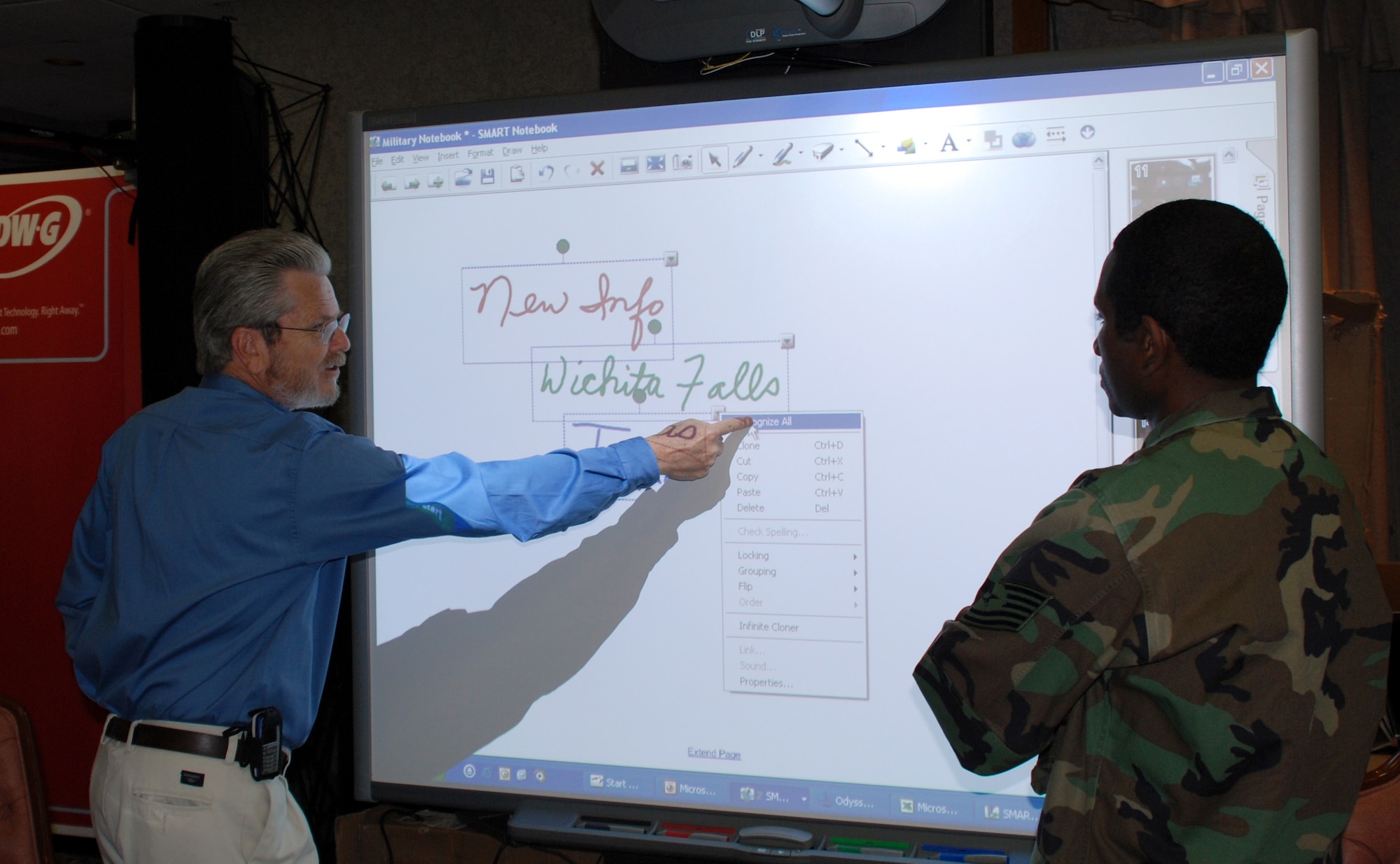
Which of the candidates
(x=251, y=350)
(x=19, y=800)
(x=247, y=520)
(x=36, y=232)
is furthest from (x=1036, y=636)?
(x=36, y=232)

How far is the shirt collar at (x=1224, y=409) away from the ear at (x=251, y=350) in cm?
122

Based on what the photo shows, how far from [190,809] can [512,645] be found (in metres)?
0.52

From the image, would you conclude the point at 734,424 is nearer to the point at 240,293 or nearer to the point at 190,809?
the point at 240,293

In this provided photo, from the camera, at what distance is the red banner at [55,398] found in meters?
2.65

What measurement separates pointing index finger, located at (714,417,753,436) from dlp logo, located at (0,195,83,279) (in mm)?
2147

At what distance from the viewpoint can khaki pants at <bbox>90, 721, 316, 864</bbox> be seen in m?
1.40

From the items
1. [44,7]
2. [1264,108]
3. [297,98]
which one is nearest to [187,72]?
[297,98]

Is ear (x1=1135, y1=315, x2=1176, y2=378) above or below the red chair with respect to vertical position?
above

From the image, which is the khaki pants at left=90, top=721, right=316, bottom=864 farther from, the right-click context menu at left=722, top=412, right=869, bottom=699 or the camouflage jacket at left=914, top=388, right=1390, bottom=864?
the camouflage jacket at left=914, top=388, right=1390, bottom=864

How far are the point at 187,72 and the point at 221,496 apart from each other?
1.22m

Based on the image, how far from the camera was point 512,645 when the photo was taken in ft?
5.41

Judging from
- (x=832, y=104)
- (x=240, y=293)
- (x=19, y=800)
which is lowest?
(x=19, y=800)

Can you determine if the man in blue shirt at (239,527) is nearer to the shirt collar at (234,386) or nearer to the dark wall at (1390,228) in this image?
the shirt collar at (234,386)

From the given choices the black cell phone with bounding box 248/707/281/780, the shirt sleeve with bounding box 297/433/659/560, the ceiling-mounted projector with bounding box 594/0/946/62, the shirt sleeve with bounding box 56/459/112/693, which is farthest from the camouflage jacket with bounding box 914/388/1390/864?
the shirt sleeve with bounding box 56/459/112/693
